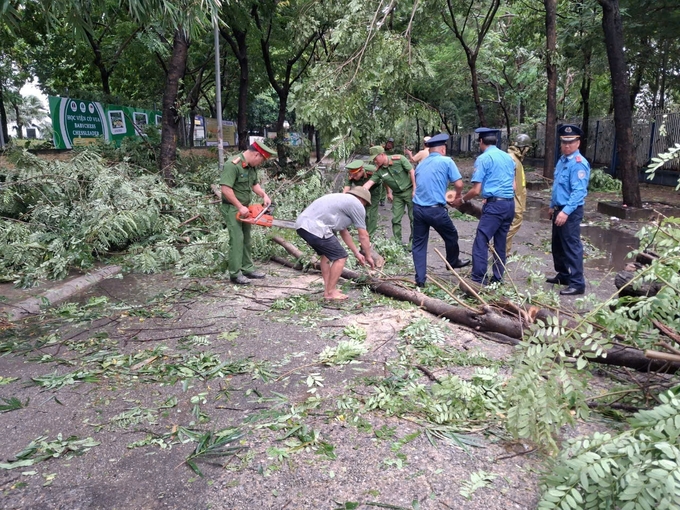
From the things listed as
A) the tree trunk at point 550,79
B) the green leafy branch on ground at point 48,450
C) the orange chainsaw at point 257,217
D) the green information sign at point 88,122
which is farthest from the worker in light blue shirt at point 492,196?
the green information sign at point 88,122

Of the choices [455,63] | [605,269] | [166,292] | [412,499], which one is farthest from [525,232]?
[455,63]

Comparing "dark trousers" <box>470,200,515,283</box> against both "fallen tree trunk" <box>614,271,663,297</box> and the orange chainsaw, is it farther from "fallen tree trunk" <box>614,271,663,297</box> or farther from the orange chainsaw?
the orange chainsaw

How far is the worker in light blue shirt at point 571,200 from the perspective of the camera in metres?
5.77

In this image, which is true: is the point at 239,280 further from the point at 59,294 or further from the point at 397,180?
the point at 397,180

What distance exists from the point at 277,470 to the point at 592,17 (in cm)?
1618

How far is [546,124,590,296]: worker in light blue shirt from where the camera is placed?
18.9ft

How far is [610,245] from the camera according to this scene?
29.0 feet

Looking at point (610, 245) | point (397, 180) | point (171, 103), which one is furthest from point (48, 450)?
point (171, 103)

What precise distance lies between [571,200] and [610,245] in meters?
3.69

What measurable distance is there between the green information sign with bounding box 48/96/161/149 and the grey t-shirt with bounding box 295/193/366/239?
9.98 metres

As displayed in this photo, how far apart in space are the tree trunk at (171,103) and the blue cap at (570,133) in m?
7.81

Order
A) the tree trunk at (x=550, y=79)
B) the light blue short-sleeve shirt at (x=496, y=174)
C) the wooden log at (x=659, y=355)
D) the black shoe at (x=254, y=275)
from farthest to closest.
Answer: the tree trunk at (x=550, y=79) < the black shoe at (x=254, y=275) < the light blue short-sleeve shirt at (x=496, y=174) < the wooden log at (x=659, y=355)

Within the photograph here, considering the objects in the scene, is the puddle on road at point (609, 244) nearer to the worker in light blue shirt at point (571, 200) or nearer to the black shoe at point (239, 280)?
the worker in light blue shirt at point (571, 200)

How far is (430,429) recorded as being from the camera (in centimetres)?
309
